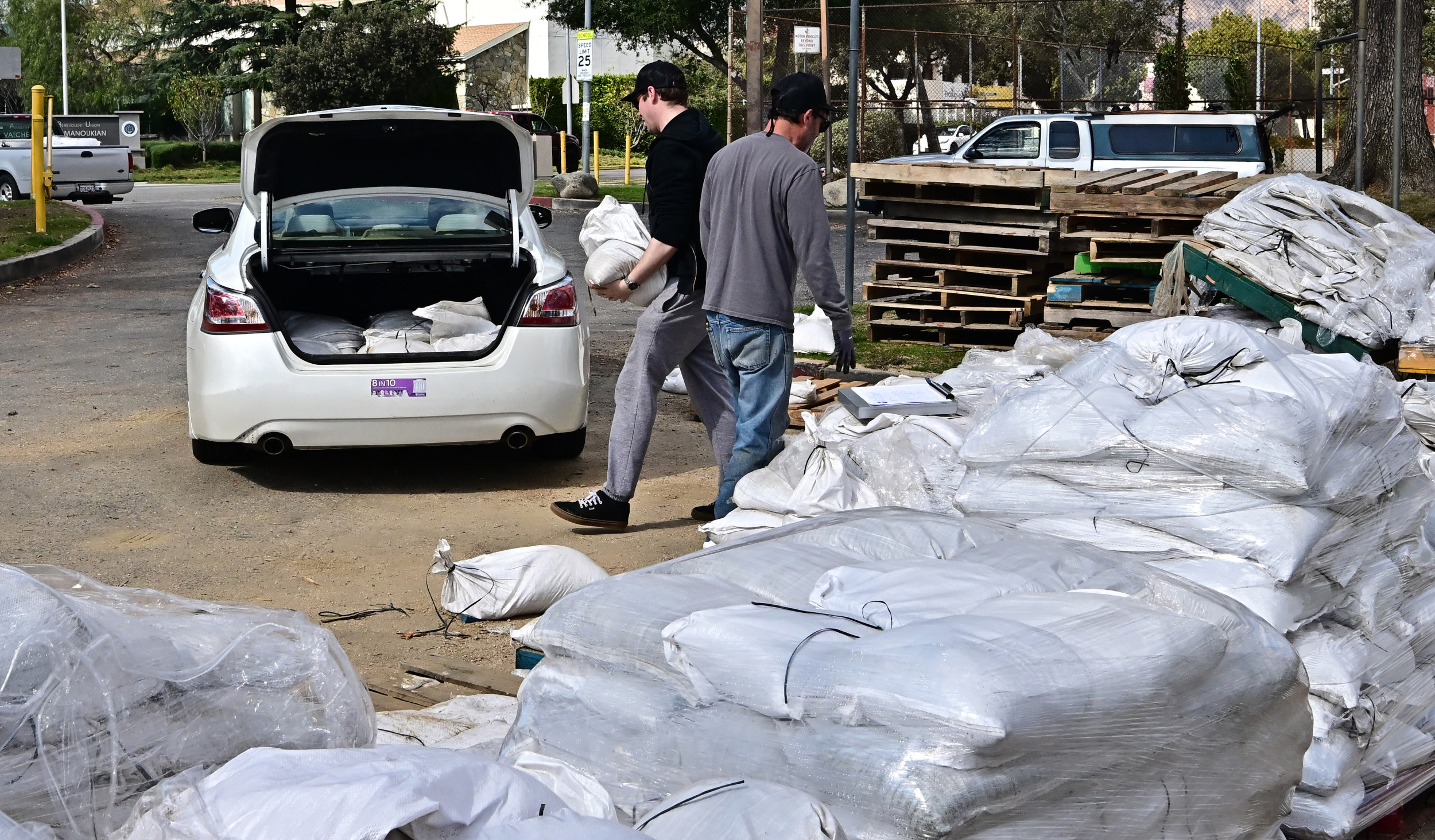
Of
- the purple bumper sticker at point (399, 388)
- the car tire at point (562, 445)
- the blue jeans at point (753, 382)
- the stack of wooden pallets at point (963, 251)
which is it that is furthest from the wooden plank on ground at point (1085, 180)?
the purple bumper sticker at point (399, 388)

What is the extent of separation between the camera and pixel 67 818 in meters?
2.33

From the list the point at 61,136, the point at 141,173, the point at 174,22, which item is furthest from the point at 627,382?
the point at 174,22

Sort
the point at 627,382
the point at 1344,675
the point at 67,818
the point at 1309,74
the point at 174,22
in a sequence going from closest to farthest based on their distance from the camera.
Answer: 1. the point at 67,818
2. the point at 1344,675
3. the point at 627,382
4. the point at 1309,74
5. the point at 174,22

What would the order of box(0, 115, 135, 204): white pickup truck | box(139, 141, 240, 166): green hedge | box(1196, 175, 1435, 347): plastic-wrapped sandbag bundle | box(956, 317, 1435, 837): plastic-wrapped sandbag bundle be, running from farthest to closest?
1. box(139, 141, 240, 166): green hedge
2. box(0, 115, 135, 204): white pickup truck
3. box(1196, 175, 1435, 347): plastic-wrapped sandbag bundle
4. box(956, 317, 1435, 837): plastic-wrapped sandbag bundle

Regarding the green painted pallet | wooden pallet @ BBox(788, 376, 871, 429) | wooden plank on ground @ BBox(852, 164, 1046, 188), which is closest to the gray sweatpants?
wooden pallet @ BBox(788, 376, 871, 429)

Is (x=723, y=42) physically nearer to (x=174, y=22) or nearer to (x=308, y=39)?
(x=308, y=39)

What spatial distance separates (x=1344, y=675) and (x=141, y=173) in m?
39.9

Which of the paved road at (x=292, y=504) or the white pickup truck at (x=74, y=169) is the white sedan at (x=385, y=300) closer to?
the paved road at (x=292, y=504)

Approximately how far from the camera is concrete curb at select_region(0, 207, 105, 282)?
14.6 meters

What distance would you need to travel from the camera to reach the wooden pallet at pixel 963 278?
10.4m

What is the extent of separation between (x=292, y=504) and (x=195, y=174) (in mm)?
34808

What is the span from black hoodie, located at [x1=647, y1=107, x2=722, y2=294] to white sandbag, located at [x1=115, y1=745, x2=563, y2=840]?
371 cm

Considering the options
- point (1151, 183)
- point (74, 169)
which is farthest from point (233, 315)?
point (74, 169)

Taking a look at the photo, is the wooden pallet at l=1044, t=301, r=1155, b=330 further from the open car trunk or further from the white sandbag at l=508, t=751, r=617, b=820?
the white sandbag at l=508, t=751, r=617, b=820
